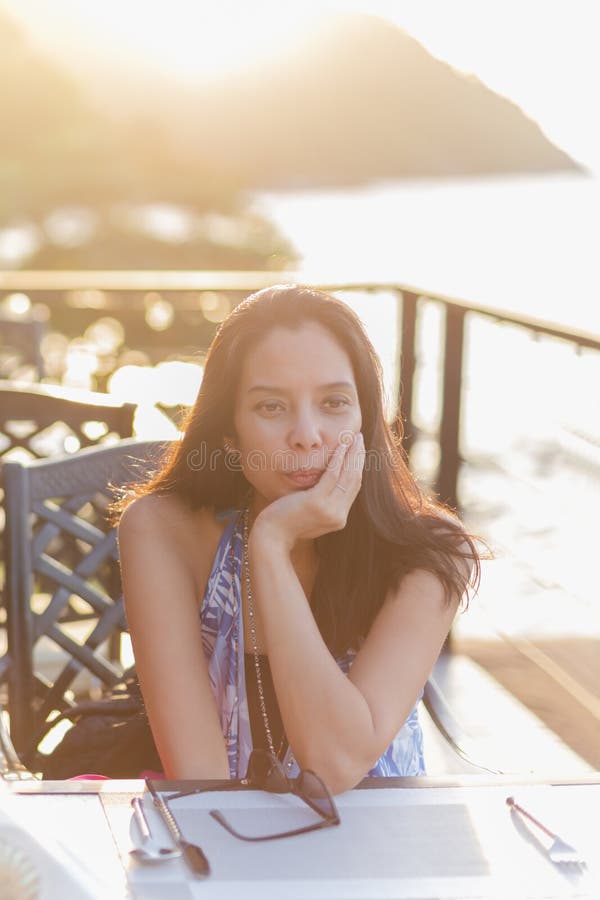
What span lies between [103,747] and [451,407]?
221 centimetres

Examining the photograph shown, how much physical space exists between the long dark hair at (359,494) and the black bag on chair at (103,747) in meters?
0.35

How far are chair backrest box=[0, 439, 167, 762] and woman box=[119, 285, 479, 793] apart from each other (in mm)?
273

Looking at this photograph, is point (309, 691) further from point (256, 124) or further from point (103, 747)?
point (256, 124)

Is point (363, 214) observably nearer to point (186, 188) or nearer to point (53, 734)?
point (186, 188)

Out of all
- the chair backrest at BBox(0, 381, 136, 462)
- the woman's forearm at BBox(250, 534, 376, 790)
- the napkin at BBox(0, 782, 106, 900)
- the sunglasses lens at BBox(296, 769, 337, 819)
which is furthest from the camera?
the chair backrest at BBox(0, 381, 136, 462)

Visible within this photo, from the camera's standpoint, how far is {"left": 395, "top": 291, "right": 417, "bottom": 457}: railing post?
14.0ft

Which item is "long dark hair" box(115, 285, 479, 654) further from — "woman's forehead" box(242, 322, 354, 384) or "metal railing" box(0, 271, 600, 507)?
"metal railing" box(0, 271, 600, 507)

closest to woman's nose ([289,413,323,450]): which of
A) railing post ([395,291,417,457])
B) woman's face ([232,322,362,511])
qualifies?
woman's face ([232,322,362,511])

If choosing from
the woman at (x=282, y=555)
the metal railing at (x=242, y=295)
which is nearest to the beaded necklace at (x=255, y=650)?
the woman at (x=282, y=555)

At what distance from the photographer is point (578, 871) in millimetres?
1079

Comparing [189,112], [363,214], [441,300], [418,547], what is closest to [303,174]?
[363,214]

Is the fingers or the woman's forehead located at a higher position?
the woman's forehead

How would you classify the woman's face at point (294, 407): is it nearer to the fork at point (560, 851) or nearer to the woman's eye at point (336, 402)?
the woman's eye at point (336, 402)

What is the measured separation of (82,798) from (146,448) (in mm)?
→ 1145
